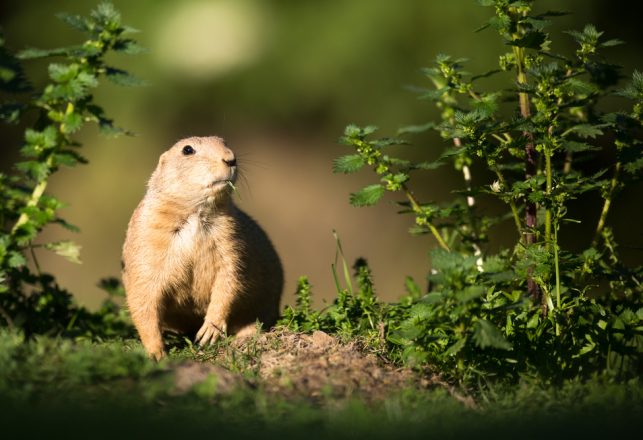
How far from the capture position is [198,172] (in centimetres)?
662

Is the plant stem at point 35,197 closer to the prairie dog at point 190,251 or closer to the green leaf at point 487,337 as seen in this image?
the prairie dog at point 190,251

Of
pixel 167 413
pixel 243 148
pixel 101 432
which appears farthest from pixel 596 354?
pixel 243 148

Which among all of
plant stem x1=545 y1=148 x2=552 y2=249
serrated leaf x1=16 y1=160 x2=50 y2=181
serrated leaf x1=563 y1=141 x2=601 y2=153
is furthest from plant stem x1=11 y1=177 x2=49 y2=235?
serrated leaf x1=563 y1=141 x2=601 y2=153

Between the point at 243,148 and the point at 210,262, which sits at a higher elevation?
the point at 243,148

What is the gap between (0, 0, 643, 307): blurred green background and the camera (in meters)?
10.3

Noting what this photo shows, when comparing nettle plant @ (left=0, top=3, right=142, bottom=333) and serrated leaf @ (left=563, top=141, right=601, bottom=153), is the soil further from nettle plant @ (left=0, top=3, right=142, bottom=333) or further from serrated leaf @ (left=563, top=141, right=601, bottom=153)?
serrated leaf @ (left=563, top=141, right=601, bottom=153)

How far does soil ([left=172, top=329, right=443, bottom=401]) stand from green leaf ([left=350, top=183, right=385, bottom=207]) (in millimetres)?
874

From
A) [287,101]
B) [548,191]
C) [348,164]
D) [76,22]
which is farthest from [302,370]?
[287,101]

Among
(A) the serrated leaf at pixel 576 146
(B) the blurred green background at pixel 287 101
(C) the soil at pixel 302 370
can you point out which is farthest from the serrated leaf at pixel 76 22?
(B) the blurred green background at pixel 287 101

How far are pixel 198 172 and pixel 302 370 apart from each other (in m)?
1.81

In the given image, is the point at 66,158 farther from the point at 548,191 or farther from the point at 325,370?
the point at 548,191

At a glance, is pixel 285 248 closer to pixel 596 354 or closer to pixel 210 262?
pixel 210 262

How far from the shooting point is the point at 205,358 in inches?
240

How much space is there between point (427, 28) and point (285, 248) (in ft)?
9.78
